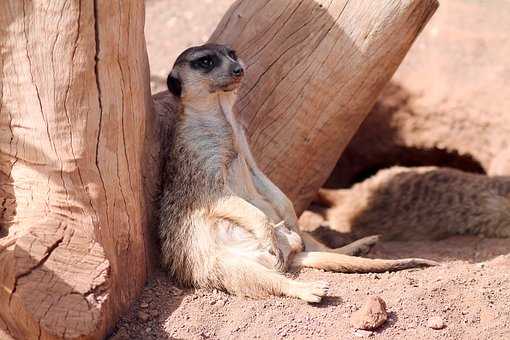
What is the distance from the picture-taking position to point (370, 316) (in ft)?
8.07

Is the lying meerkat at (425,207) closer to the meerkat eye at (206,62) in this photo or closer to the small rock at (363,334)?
the meerkat eye at (206,62)

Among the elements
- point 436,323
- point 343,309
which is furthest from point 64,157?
point 436,323

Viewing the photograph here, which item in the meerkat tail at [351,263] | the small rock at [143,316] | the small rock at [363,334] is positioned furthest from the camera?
the meerkat tail at [351,263]

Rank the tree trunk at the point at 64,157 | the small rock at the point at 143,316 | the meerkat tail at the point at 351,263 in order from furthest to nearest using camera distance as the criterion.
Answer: the meerkat tail at the point at 351,263
the small rock at the point at 143,316
the tree trunk at the point at 64,157

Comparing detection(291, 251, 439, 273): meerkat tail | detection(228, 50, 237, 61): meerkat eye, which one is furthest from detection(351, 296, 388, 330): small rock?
detection(228, 50, 237, 61): meerkat eye

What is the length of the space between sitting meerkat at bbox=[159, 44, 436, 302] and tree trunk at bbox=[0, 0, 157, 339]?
339 mm

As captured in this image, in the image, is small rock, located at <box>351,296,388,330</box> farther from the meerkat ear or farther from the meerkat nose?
the meerkat ear

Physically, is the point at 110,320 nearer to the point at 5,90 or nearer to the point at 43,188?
the point at 43,188

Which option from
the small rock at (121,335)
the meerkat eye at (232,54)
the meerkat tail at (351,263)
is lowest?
the meerkat tail at (351,263)

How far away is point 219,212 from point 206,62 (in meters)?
0.56

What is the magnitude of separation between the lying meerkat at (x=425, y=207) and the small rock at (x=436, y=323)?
1477mm

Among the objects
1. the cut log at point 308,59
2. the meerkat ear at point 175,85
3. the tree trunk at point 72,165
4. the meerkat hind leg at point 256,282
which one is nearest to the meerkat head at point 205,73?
the meerkat ear at point 175,85

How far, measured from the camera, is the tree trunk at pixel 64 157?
2262mm

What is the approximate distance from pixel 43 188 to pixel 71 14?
528 mm
